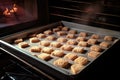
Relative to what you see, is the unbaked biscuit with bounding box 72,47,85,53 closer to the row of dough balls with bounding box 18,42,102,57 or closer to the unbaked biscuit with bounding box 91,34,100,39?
the row of dough balls with bounding box 18,42,102,57

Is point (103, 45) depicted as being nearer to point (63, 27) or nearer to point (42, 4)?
point (63, 27)

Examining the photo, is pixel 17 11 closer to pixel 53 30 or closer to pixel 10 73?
pixel 53 30

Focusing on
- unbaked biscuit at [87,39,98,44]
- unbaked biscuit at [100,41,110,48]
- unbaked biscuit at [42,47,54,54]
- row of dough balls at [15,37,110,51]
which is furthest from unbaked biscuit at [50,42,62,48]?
unbaked biscuit at [100,41,110,48]

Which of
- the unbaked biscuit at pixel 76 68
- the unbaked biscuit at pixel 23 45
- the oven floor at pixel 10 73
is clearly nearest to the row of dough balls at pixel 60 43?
the unbaked biscuit at pixel 23 45

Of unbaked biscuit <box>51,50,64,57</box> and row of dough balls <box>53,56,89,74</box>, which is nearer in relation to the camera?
row of dough balls <box>53,56,89,74</box>

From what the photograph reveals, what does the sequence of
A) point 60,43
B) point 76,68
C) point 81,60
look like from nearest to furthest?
point 76,68
point 81,60
point 60,43

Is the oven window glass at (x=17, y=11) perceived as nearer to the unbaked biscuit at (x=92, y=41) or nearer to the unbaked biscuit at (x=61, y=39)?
the unbaked biscuit at (x=61, y=39)

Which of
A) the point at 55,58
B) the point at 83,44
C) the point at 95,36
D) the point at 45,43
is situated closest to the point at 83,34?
the point at 95,36
